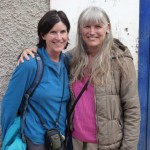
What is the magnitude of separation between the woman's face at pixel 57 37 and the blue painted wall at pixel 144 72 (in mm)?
944

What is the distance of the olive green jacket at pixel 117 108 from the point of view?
9.39 ft

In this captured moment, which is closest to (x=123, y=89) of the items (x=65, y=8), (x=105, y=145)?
(x=105, y=145)

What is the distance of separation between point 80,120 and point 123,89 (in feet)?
1.45

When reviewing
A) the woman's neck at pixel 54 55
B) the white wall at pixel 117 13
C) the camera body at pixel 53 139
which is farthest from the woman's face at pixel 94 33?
the camera body at pixel 53 139

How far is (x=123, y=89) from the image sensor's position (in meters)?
2.88

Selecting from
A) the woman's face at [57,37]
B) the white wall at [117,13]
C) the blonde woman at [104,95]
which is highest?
the white wall at [117,13]

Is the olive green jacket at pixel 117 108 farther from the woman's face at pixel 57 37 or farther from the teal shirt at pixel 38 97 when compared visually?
the woman's face at pixel 57 37

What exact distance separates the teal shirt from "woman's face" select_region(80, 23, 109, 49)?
325 mm

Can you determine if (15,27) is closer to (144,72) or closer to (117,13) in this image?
(117,13)

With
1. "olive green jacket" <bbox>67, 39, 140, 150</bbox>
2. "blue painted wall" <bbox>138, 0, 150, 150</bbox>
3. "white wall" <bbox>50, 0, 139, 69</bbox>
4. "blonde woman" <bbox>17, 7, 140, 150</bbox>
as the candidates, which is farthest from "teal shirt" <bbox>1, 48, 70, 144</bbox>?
"blue painted wall" <bbox>138, 0, 150, 150</bbox>

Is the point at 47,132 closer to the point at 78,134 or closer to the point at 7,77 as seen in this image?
the point at 78,134

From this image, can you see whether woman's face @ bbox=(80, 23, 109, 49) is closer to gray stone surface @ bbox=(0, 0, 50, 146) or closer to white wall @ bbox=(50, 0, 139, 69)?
white wall @ bbox=(50, 0, 139, 69)

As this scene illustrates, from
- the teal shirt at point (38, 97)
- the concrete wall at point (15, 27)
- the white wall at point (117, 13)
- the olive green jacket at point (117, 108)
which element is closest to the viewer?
the teal shirt at point (38, 97)

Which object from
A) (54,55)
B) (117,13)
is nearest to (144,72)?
(117,13)
